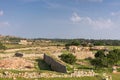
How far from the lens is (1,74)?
78.2 feet

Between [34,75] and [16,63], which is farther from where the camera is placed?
[16,63]

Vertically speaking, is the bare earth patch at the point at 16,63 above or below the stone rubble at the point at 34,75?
below

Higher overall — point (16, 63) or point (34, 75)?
point (34, 75)

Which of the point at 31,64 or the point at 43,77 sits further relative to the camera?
the point at 31,64

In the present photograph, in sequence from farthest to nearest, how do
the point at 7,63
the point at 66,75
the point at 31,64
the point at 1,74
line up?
the point at 31,64 → the point at 7,63 → the point at 66,75 → the point at 1,74

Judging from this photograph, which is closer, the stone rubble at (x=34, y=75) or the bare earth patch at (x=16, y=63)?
the stone rubble at (x=34, y=75)

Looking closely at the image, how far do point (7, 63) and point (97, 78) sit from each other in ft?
59.2

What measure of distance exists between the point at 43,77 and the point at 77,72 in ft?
12.5

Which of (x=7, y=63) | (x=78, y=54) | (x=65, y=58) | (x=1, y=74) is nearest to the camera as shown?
(x=1, y=74)

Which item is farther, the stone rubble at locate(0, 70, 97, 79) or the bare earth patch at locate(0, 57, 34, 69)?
the bare earth patch at locate(0, 57, 34, 69)

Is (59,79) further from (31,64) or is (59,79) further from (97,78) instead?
(31,64)

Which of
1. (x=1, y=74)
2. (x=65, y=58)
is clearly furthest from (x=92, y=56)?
(x=1, y=74)

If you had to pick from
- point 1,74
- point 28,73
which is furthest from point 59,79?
point 1,74

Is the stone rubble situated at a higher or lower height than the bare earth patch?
higher
